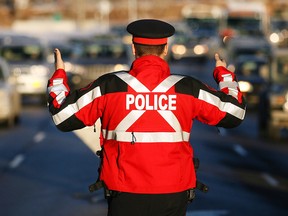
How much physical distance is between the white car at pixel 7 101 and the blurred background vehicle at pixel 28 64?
629 cm

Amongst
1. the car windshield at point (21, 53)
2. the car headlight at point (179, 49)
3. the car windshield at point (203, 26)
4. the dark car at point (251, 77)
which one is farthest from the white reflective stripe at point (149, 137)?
the car windshield at point (203, 26)

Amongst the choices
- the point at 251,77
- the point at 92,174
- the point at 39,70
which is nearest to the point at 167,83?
the point at 92,174

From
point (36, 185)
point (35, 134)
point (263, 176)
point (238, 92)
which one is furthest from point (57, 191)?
point (35, 134)

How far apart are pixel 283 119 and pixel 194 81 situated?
17598 mm

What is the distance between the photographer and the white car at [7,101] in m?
26.1

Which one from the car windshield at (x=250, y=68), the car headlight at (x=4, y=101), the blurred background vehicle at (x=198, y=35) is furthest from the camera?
the blurred background vehicle at (x=198, y=35)

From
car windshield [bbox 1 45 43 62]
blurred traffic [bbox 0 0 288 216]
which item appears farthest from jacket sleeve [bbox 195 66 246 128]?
car windshield [bbox 1 45 43 62]

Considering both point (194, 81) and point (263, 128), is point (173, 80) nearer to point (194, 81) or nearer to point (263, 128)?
point (194, 81)

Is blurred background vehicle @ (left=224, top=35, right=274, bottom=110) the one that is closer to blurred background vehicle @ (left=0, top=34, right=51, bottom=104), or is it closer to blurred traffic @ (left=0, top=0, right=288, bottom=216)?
blurred traffic @ (left=0, top=0, right=288, bottom=216)

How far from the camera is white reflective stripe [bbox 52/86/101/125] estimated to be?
614cm

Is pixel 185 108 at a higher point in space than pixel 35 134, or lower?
higher

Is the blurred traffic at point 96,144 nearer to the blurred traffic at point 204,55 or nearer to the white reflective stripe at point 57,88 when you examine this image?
the blurred traffic at point 204,55

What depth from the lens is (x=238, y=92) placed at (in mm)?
6379

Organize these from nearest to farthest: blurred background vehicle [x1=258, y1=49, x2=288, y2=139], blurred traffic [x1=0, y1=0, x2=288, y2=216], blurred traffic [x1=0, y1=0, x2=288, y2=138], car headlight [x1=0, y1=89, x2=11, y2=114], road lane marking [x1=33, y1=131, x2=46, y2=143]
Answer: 1. blurred traffic [x1=0, y1=0, x2=288, y2=216]
2. blurred background vehicle [x1=258, y1=49, x2=288, y2=139]
3. road lane marking [x1=33, y1=131, x2=46, y2=143]
4. blurred traffic [x1=0, y1=0, x2=288, y2=138]
5. car headlight [x1=0, y1=89, x2=11, y2=114]
